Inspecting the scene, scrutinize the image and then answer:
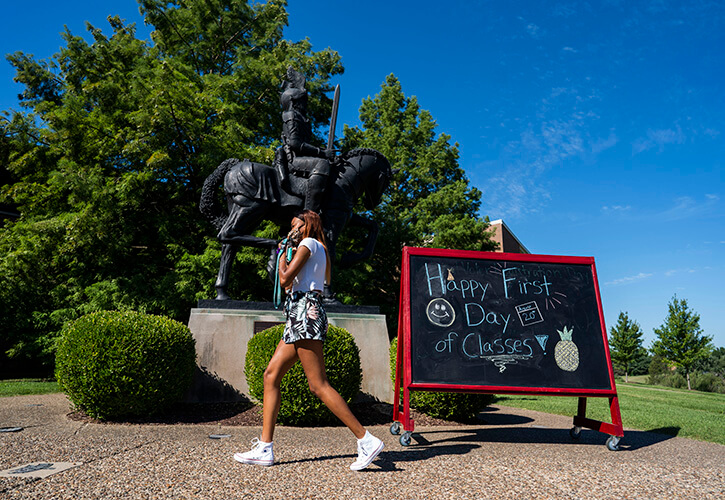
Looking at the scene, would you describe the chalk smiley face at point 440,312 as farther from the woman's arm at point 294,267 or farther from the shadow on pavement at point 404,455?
the woman's arm at point 294,267

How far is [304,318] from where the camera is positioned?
131 inches

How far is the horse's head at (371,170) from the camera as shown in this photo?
771 centimetres

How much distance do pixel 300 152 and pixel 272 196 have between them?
87cm

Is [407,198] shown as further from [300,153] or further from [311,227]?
[311,227]

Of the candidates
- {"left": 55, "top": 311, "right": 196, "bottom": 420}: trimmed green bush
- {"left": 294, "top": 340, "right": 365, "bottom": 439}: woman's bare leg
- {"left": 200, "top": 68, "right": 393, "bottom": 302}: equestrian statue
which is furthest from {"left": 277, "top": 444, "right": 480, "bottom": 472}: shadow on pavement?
{"left": 200, "top": 68, "right": 393, "bottom": 302}: equestrian statue

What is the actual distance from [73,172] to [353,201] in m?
8.75

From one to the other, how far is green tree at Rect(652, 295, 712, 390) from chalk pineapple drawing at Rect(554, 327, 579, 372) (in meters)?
27.8

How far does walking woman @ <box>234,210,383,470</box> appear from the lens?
10.9 feet

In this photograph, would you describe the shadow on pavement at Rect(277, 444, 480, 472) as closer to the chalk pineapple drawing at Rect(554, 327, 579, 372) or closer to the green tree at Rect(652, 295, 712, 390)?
the chalk pineapple drawing at Rect(554, 327, 579, 372)

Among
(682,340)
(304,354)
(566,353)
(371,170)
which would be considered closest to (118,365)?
(304,354)

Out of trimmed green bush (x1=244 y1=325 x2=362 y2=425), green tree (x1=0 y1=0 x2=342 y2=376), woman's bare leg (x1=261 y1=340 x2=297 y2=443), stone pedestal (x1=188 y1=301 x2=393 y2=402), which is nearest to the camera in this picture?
woman's bare leg (x1=261 y1=340 x2=297 y2=443)

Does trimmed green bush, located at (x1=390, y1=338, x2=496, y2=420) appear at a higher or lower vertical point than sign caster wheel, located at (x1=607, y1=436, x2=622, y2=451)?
higher

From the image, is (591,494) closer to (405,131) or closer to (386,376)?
(386,376)

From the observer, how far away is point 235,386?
6.39 m
